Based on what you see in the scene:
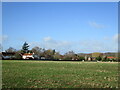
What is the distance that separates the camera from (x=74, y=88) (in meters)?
6.38

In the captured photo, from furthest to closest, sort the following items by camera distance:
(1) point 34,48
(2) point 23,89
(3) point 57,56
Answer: (1) point 34,48 → (3) point 57,56 → (2) point 23,89

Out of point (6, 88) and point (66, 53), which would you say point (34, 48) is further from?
point (6, 88)

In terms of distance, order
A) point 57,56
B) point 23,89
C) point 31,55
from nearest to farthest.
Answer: point 23,89 → point 57,56 → point 31,55

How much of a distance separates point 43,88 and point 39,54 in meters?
89.0

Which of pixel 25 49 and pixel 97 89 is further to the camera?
pixel 25 49

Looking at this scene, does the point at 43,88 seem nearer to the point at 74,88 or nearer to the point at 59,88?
the point at 59,88

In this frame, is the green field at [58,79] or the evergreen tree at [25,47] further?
the evergreen tree at [25,47]

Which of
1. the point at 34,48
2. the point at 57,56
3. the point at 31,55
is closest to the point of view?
the point at 57,56

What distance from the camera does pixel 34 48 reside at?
99.1 m

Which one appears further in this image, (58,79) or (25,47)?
(25,47)

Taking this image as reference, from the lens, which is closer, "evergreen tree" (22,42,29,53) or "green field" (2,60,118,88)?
"green field" (2,60,118,88)

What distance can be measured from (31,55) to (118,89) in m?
88.0

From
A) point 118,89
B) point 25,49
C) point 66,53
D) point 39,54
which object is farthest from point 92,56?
point 118,89

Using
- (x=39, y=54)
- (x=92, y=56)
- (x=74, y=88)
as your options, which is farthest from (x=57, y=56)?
(x=74, y=88)
